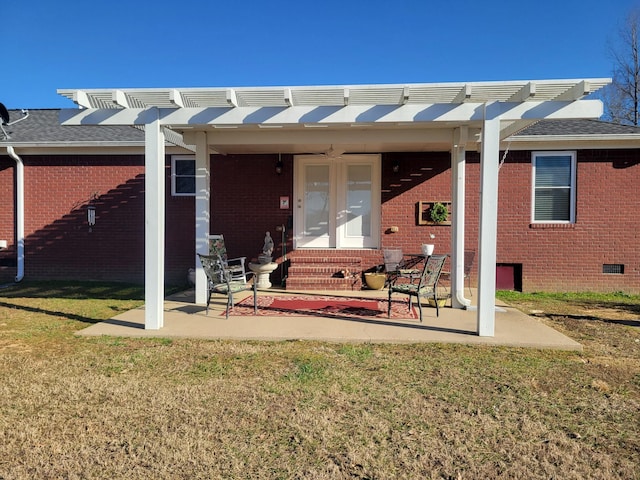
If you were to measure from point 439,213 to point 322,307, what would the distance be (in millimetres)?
3742

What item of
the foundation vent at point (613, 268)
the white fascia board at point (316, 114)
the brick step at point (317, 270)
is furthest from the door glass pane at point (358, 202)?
the foundation vent at point (613, 268)

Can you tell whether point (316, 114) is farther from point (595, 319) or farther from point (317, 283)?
point (595, 319)

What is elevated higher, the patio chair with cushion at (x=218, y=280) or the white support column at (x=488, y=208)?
the white support column at (x=488, y=208)

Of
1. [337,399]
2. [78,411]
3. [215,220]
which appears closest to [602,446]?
[337,399]

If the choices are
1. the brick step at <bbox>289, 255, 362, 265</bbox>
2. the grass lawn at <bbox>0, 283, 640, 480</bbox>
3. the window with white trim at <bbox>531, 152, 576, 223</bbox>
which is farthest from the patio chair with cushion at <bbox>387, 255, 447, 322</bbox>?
the window with white trim at <bbox>531, 152, 576, 223</bbox>

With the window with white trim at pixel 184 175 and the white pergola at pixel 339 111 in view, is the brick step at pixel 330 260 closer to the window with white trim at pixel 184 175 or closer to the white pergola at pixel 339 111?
the window with white trim at pixel 184 175

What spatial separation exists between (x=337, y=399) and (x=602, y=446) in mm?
1773

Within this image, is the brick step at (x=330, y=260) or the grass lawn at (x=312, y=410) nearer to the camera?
the grass lawn at (x=312, y=410)

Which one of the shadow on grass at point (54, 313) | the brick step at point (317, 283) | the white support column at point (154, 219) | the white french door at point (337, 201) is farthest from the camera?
the white french door at point (337, 201)

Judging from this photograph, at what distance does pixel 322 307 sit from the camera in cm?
672

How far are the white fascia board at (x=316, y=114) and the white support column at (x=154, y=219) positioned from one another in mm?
265

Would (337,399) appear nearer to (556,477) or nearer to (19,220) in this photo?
(556,477)

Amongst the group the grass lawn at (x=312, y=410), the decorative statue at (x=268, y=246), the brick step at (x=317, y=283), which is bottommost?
the grass lawn at (x=312, y=410)

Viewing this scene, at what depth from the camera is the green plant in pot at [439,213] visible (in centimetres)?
895
